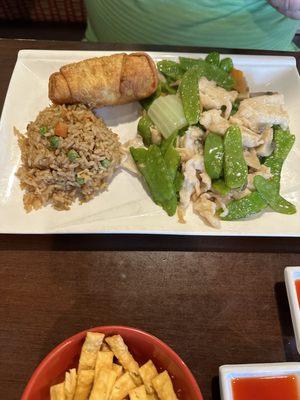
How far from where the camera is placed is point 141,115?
6.94ft

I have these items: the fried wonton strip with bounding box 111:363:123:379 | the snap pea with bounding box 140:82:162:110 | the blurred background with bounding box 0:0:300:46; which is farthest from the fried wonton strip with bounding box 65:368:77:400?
the blurred background with bounding box 0:0:300:46

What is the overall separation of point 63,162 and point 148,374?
3.10 feet

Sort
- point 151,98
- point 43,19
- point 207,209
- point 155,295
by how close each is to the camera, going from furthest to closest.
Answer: point 43,19 → point 151,98 → point 207,209 → point 155,295

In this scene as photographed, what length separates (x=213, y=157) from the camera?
73.3 inches

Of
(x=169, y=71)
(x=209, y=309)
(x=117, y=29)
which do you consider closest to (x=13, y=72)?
(x=117, y=29)

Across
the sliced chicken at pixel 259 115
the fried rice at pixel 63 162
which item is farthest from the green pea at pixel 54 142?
the sliced chicken at pixel 259 115

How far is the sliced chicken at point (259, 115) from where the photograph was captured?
1.97 meters

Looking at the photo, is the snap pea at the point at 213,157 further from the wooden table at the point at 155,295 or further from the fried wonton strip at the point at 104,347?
the fried wonton strip at the point at 104,347

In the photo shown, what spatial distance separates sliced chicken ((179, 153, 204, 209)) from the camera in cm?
182

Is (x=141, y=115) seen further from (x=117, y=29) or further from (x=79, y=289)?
(x=79, y=289)

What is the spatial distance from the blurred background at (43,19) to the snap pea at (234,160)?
2461mm

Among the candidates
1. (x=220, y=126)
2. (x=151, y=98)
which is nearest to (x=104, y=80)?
(x=151, y=98)

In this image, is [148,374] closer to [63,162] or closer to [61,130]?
[63,162]

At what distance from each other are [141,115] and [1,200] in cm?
82
